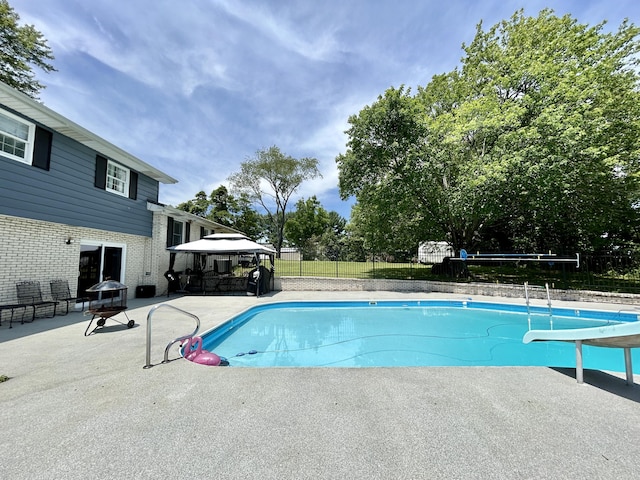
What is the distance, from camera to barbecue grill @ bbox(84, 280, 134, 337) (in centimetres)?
582

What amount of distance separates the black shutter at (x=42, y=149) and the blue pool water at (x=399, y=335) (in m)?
6.44

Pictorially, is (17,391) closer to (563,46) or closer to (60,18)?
(60,18)

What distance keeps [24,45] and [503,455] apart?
73.4 ft

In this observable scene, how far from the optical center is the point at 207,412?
269 centimetres

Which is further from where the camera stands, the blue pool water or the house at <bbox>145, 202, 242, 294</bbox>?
the house at <bbox>145, 202, 242, 294</bbox>

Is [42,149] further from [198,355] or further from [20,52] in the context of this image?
[20,52]

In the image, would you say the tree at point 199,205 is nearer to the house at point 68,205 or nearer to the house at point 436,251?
the house at point 68,205

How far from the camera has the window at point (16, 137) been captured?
636 cm

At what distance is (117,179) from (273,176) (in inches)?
851

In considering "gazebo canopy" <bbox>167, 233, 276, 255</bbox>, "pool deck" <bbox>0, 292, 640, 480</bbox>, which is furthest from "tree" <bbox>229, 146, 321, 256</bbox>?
"pool deck" <bbox>0, 292, 640, 480</bbox>

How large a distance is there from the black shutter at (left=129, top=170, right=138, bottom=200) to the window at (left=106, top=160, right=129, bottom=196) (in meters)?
0.12

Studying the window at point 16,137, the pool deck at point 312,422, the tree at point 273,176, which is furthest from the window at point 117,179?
the tree at point 273,176

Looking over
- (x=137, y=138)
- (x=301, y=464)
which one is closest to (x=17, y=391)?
(x=301, y=464)

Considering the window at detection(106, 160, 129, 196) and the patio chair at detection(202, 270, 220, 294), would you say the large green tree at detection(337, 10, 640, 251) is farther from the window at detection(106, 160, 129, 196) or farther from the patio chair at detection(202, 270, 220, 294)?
the window at detection(106, 160, 129, 196)
